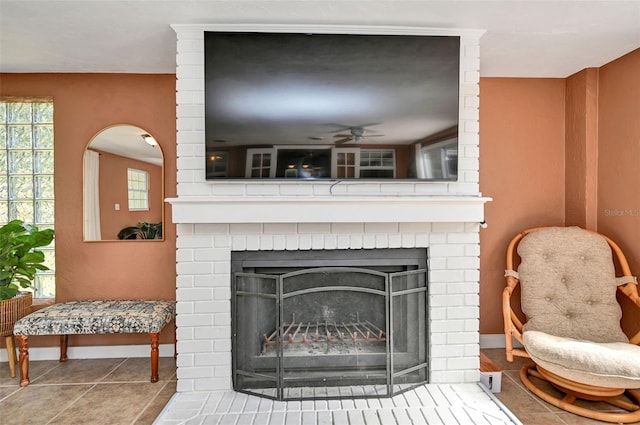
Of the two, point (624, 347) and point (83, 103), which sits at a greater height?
point (83, 103)

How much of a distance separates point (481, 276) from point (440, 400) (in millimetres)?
1146

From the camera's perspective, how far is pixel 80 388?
240 cm

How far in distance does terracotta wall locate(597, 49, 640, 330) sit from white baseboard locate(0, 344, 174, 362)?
3.24m

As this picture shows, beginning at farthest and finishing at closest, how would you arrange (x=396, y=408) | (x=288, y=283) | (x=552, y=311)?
(x=552, y=311), (x=288, y=283), (x=396, y=408)

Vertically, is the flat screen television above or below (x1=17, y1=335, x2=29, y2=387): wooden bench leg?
above

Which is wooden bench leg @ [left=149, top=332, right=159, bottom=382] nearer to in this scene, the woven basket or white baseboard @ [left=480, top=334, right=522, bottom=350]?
the woven basket

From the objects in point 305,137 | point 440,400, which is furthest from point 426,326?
point 305,137

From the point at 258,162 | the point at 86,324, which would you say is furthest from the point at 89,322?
the point at 258,162

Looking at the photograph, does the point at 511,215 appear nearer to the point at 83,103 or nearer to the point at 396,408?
the point at 396,408

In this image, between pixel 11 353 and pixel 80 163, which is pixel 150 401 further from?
pixel 80 163

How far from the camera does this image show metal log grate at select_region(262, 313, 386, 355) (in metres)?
2.31

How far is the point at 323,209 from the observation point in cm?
214

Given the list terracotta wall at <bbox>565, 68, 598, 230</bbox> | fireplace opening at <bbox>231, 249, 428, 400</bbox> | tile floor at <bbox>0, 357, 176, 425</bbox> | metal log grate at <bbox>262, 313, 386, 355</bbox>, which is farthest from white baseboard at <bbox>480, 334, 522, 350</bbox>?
tile floor at <bbox>0, 357, 176, 425</bbox>

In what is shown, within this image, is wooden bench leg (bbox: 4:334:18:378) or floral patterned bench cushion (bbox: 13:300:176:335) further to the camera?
wooden bench leg (bbox: 4:334:18:378)
